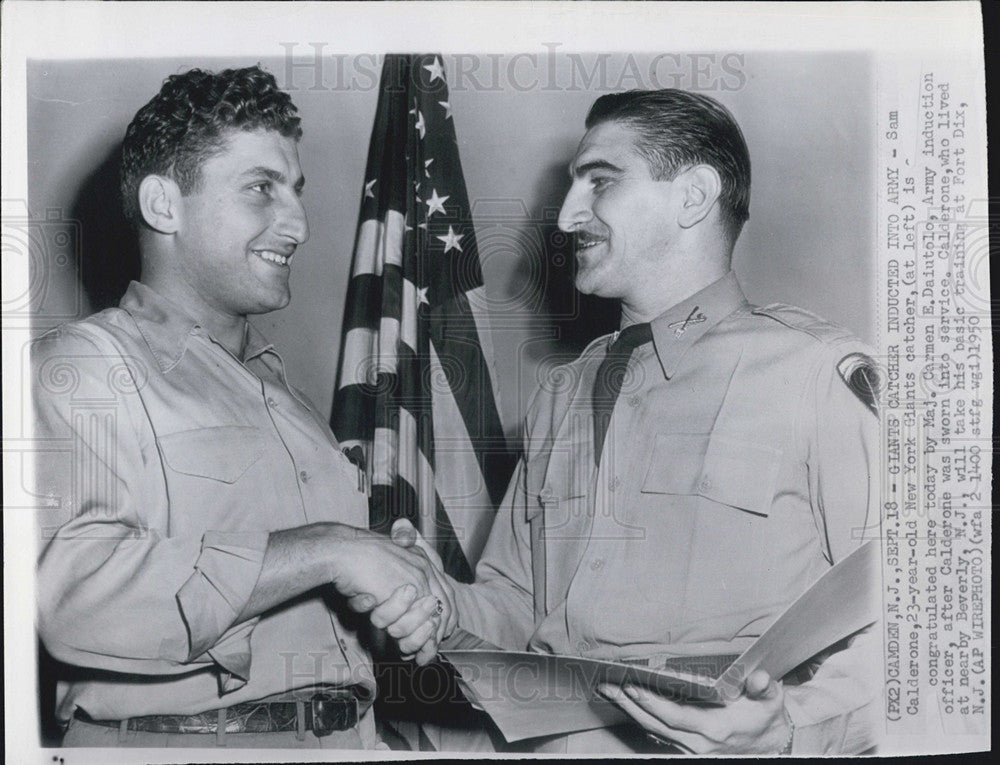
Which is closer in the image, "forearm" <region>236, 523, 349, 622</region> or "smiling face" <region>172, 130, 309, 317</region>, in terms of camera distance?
"forearm" <region>236, 523, 349, 622</region>

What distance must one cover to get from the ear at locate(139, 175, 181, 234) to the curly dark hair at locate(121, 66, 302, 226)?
0.02 meters

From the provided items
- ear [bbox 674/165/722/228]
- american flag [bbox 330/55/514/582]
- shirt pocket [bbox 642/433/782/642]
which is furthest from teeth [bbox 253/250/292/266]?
shirt pocket [bbox 642/433/782/642]

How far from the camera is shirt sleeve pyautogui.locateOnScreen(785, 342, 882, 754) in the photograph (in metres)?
2.74

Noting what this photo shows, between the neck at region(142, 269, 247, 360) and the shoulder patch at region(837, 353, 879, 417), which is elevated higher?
the neck at region(142, 269, 247, 360)

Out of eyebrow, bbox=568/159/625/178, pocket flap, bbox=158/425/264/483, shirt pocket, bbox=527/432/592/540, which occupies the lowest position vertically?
shirt pocket, bbox=527/432/592/540

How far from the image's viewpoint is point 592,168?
2859 millimetres

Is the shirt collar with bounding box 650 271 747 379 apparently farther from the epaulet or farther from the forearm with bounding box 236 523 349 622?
the forearm with bounding box 236 523 349 622

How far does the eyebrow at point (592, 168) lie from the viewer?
2.84 metres

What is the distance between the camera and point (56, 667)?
2.77m

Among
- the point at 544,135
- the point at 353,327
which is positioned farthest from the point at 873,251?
the point at 353,327

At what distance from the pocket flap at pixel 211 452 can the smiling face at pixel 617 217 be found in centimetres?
102

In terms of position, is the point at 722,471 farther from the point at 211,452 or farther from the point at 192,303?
the point at 192,303

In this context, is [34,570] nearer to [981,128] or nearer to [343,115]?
[343,115]

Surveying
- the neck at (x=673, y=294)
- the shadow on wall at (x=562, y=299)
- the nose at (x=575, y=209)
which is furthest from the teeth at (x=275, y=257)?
the neck at (x=673, y=294)
